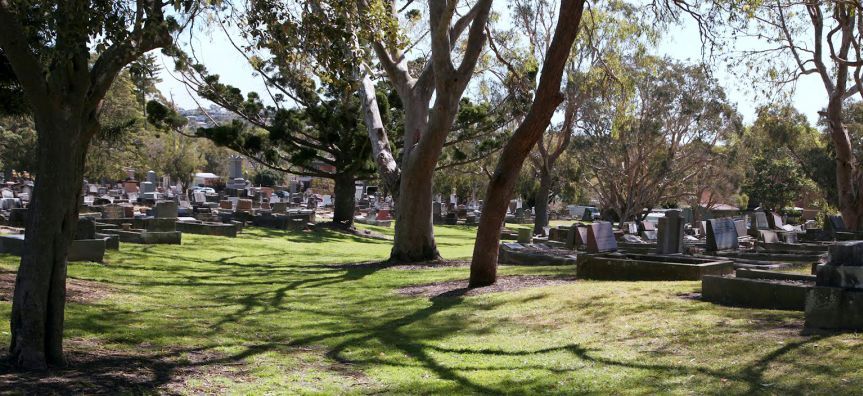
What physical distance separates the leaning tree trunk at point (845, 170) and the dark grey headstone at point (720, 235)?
22.0 feet

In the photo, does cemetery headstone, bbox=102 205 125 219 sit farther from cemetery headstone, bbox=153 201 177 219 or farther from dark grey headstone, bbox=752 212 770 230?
dark grey headstone, bbox=752 212 770 230

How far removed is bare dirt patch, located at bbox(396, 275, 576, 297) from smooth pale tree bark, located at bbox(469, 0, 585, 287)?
0.32 meters

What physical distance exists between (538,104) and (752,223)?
20.8 m

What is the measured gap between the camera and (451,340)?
10.2 m

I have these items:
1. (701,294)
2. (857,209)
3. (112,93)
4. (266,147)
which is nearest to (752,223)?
(857,209)

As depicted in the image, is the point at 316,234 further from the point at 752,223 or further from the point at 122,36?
the point at 122,36

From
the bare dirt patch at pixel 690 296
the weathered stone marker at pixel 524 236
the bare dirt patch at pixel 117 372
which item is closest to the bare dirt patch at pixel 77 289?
the bare dirt patch at pixel 117 372

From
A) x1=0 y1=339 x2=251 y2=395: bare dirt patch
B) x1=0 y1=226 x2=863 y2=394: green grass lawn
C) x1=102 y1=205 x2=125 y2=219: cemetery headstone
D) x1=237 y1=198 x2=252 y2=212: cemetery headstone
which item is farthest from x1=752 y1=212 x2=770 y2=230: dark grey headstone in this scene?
x1=0 y1=339 x2=251 y2=395: bare dirt patch

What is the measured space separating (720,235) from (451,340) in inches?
458

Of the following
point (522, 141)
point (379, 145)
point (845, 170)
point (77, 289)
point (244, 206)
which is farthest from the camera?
point (244, 206)

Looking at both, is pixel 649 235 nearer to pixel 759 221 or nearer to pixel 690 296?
pixel 759 221

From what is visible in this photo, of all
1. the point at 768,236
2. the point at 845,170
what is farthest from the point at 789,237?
the point at 845,170

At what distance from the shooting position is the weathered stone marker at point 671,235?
17.6 meters

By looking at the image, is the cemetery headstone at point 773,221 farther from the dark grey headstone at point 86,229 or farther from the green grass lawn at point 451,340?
the dark grey headstone at point 86,229
